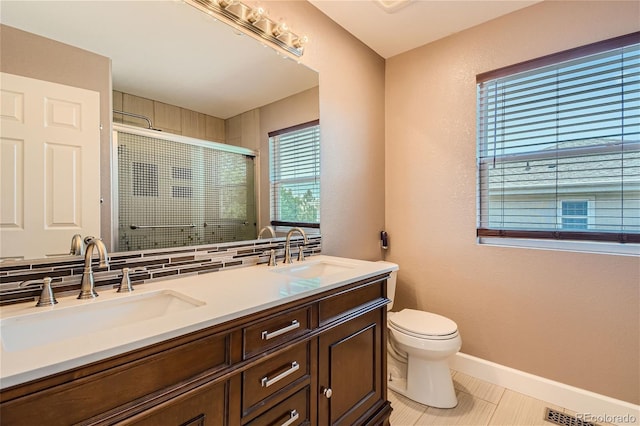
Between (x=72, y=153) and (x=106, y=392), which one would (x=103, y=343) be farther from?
(x=72, y=153)

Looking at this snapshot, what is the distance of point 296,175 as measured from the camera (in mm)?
1839

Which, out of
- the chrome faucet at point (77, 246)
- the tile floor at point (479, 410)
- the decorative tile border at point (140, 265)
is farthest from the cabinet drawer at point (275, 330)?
the tile floor at point (479, 410)

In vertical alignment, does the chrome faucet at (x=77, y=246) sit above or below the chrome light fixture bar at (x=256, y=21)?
below

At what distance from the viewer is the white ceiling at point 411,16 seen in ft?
6.09

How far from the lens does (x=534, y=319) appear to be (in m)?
1.86

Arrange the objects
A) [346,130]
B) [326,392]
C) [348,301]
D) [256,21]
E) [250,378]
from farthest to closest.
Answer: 1. [346,130]
2. [256,21]
3. [348,301]
4. [326,392]
5. [250,378]

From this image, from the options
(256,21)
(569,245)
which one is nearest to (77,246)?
(256,21)

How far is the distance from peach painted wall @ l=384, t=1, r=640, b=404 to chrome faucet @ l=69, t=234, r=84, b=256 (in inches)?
80.3

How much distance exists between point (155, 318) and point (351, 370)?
34.6 inches

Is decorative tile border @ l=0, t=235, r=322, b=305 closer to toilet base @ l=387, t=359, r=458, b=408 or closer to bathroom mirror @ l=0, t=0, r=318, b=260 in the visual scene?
A: bathroom mirror @ l=0, t=0, r=318, b=260

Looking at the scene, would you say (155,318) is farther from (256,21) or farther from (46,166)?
(256,21)

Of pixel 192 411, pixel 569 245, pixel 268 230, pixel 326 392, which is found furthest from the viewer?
pixel 569 245

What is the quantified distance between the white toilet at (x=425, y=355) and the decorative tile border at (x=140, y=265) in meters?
0.89

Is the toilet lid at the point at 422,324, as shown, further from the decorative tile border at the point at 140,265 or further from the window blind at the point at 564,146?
the decorative tile border at the point at 140,265
